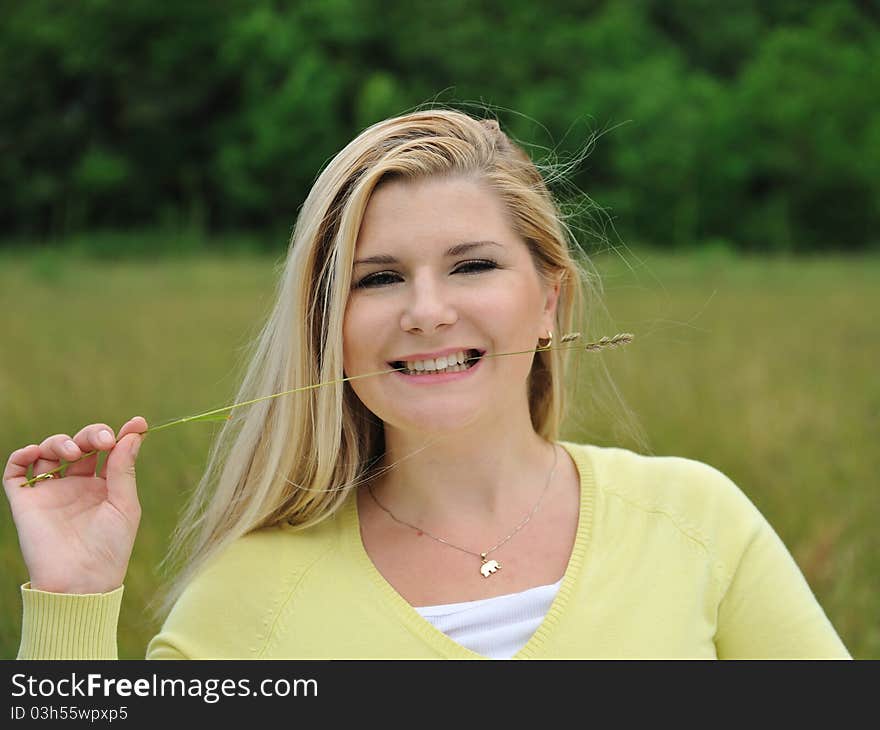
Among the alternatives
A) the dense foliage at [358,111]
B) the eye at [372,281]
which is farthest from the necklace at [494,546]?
the dense foliage at [358,111]

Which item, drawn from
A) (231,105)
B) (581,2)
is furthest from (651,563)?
(581,2)

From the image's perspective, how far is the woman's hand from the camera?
176cm

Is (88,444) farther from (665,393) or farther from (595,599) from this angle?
(665,393)

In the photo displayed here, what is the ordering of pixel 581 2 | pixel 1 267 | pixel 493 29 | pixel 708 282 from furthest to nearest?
pixel 581 2
pixel 493 29
pixel 1 267
pixel 708 282

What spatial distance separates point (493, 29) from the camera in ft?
96.4

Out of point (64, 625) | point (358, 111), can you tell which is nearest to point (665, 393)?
point (64, 625)

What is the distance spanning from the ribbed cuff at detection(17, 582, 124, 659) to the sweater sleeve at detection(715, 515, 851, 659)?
3.57 ft

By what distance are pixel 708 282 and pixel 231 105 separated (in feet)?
56.7

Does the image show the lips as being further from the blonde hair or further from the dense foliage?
the dense foliage

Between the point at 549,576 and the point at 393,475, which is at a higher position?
the point at 393,475

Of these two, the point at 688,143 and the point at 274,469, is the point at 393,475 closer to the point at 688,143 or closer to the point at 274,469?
the point at 274,469

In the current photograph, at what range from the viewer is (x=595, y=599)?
6.25 ft

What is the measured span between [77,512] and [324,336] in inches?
21.5
